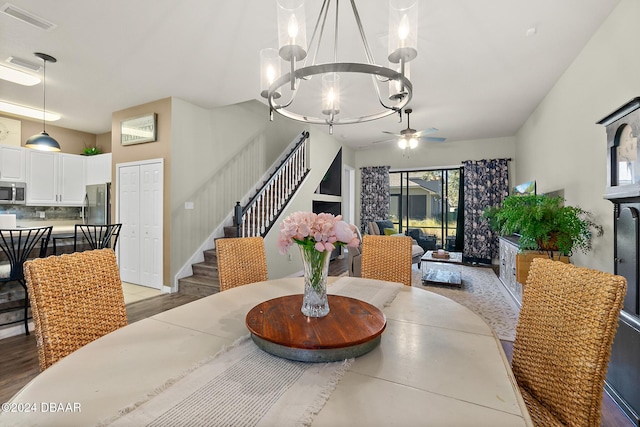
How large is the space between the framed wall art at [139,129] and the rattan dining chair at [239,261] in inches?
123

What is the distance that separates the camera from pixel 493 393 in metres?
0.75

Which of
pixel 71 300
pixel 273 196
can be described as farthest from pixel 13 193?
pixel 71 300

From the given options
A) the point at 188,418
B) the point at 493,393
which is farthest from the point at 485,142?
the point at 188,418

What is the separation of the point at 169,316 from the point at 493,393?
123 cm

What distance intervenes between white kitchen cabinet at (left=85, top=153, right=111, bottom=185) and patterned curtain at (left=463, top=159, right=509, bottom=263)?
755cm

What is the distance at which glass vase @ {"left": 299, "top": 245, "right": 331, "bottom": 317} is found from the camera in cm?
115

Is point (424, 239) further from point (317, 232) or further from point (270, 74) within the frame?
→ point (317, 232)

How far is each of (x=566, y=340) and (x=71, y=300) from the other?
1.81 metres

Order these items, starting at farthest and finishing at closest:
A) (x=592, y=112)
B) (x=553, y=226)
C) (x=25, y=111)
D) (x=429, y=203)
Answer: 1. (x=429, y=203)
2. (x=25, y=111)
3. (x=592, y=112)
4. (x=553, y=226)

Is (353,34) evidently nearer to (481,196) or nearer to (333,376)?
(333,376)

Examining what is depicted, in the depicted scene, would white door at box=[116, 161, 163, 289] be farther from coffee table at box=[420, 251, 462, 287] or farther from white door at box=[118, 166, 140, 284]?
coffee table at box=[420, 251, 462, 287]

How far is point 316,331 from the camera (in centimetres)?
102

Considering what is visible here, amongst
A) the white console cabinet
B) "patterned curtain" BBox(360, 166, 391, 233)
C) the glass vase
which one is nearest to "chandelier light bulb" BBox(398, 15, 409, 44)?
the glass vase

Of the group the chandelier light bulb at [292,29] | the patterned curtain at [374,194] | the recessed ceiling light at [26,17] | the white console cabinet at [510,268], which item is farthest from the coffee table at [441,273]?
the recessed ceiling light at [26,17]
